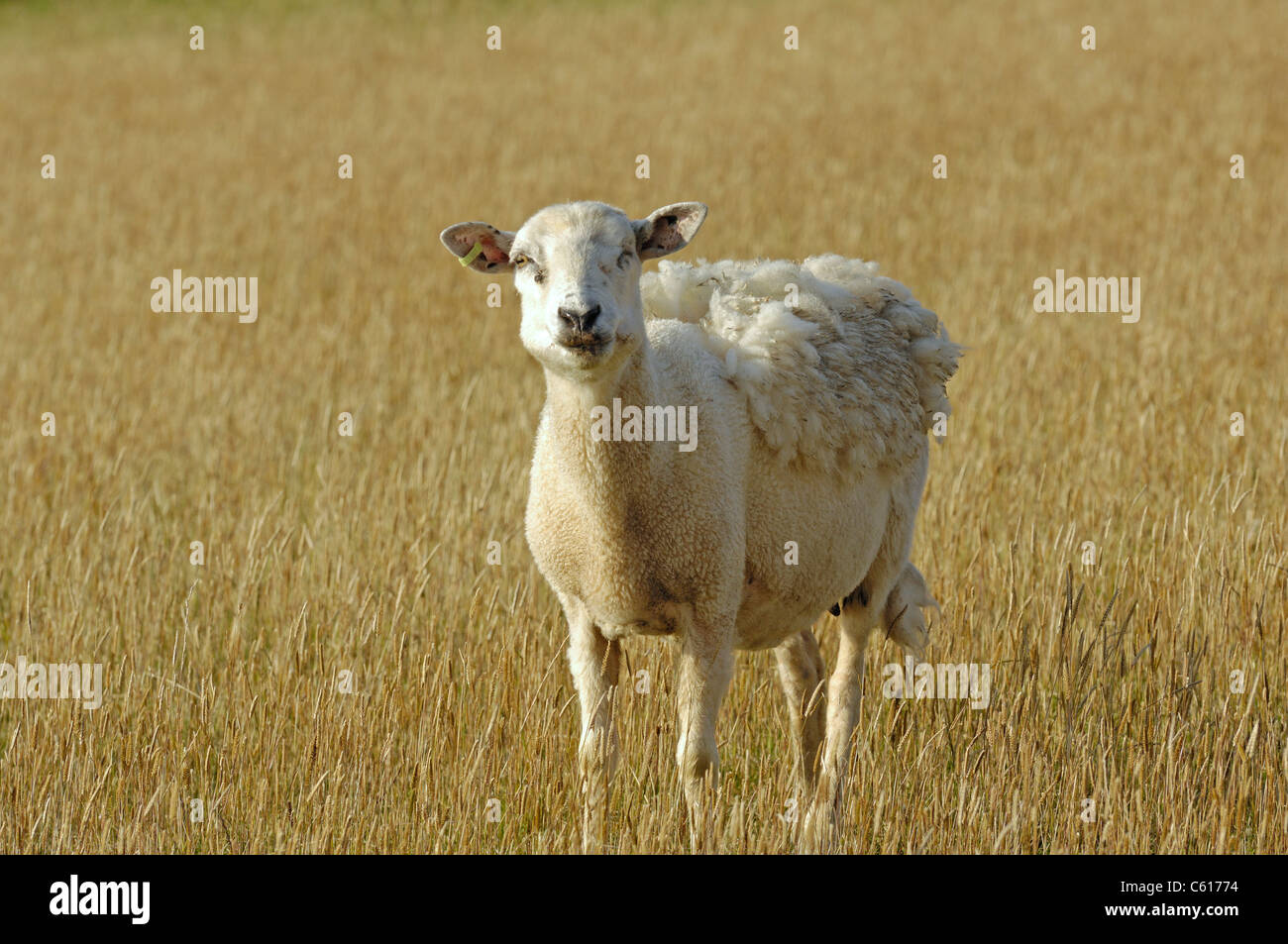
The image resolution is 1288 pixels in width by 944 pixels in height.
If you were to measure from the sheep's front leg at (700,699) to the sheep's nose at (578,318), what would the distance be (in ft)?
3.07

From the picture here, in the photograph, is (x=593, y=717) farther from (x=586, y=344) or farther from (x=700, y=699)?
(x=586, y=344)

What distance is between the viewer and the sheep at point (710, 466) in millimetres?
3918

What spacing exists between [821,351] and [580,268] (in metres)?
1.20

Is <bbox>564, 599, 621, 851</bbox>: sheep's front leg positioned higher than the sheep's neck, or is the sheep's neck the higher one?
the sheep's neck

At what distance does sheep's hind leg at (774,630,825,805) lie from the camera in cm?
498

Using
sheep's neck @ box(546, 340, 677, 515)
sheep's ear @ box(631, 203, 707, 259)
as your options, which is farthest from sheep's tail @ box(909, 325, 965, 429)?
sheep's neck @ box(546, 340, 677, 515)

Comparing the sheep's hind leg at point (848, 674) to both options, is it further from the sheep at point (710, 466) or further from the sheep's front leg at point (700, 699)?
the sheep's front leg at point (700, 699)

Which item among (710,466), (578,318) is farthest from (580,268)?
(710,466)

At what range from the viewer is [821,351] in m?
4.68

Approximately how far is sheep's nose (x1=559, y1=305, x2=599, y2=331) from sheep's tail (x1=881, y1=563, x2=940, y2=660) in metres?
1.86

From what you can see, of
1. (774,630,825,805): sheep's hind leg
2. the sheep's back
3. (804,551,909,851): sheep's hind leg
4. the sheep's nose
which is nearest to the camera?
the sheep's nose

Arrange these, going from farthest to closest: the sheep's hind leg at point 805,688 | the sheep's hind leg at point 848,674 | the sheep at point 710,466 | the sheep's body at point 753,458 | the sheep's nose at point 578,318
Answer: the sheep's hind leg at point 805,688 → the sheep's hind leg at point 848,674 → the sheep's body at point 753,458 → the sheep at point 710,466 → the sheep's nose at point 578,318

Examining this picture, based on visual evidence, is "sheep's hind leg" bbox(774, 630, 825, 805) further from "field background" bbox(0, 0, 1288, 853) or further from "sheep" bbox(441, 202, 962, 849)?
"field background" bbox(0, 0, 1288, 853)

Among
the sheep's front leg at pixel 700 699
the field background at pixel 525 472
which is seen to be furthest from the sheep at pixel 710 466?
the field background at pixel 525 472
